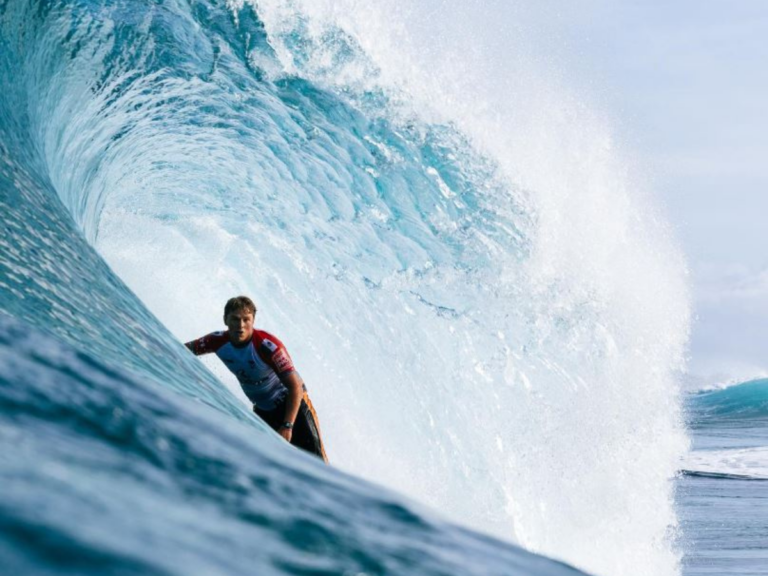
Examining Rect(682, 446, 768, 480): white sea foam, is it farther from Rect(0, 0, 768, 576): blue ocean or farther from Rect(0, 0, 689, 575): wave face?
Rect(0, 0, 689, 575): wave face

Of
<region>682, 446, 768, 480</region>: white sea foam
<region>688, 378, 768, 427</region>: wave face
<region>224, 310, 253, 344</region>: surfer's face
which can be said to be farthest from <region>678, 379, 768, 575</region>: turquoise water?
<region>688, 378, 768, 427</region>: wave face

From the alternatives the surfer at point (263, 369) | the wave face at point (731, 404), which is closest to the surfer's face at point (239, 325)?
the surfer at point (263, 369)

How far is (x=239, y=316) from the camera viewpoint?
15.9 feet

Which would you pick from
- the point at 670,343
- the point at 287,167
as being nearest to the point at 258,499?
the point at 287,167

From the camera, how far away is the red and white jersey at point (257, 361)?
16.5 feet

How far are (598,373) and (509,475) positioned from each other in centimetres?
144

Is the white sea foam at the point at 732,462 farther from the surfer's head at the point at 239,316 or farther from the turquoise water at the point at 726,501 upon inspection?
the surfer's head at the point at 239,316

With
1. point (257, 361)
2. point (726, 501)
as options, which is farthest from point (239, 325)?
point (726, 501)

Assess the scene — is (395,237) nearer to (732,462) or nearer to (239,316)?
(239,316)

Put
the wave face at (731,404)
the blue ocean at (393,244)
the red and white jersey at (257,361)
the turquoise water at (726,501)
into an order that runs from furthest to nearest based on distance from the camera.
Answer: the wave face at (731,404) < the turquoise water at (726,501) < the blue ocean at (393,244) < the red and white jersey at (257,361)

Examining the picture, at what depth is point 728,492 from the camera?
45.3 feet

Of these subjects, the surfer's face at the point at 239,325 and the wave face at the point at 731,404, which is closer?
the surfer's face at the point at 239,325

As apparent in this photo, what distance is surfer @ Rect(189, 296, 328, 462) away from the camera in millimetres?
4859

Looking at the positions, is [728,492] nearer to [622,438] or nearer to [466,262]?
[622,438]
